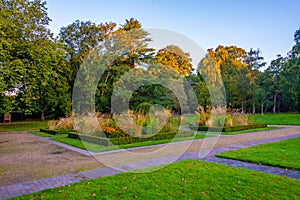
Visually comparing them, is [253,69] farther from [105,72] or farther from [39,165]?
[39,165]

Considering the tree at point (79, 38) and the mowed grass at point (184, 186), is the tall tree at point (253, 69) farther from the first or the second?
the mowed grass at point (184, 186)

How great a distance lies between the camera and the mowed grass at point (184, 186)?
3314 millimetres

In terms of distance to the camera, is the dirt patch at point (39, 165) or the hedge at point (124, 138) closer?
the dirt patch at point (39, 165)

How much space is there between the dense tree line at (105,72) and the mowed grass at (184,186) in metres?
8.54

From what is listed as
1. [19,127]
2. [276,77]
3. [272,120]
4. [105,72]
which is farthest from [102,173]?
[276,77]

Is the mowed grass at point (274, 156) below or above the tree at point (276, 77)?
below

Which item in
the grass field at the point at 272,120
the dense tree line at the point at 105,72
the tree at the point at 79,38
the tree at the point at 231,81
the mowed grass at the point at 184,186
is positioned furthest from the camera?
the tree at the point at 231,81

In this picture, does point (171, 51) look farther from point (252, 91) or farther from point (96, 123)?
point (96, 123)

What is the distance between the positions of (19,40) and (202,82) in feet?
68.8

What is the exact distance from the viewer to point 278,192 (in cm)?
335

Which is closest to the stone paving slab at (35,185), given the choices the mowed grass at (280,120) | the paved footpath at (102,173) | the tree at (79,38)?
the paved footpath at (102,173)

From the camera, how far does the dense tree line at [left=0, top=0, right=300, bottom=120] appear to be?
500 inches

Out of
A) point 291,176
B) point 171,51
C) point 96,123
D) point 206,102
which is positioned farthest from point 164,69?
point 291,176

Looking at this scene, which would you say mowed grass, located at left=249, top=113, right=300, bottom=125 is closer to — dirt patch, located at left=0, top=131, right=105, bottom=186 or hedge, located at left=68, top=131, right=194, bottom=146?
hedge, located at left=68, top=131, right=194, bottom=146
